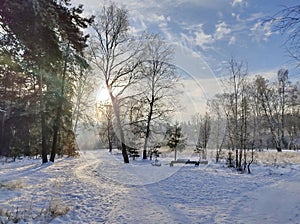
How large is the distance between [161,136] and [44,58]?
21.2m

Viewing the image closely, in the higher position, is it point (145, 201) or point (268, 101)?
point (268, 101)

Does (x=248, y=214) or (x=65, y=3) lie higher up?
(x=65, y=3)

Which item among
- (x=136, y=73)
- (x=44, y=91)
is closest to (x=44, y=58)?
(x=44, y=91)

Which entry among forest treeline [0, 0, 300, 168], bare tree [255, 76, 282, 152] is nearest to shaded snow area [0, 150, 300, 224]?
forest treeline [0, 0, 300, 168]

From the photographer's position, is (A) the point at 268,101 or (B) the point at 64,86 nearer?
(B) the point at 64,86

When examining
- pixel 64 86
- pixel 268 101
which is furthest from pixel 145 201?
pixel 268 101

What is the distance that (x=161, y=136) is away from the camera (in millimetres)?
29672

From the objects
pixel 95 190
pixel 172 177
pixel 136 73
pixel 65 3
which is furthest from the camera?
pixel 136 73

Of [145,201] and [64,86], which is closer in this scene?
[145,201]

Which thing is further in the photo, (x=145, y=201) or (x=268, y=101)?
(x=268, y=101)

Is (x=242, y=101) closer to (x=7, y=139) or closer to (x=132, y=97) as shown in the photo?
(x=132, y=97)

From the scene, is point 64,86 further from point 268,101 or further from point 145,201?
point 268,101

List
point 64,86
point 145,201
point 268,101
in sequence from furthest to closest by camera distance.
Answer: point 268,101, point 64,86, point 145,201

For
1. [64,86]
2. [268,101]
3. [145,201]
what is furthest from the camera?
[268,101]
